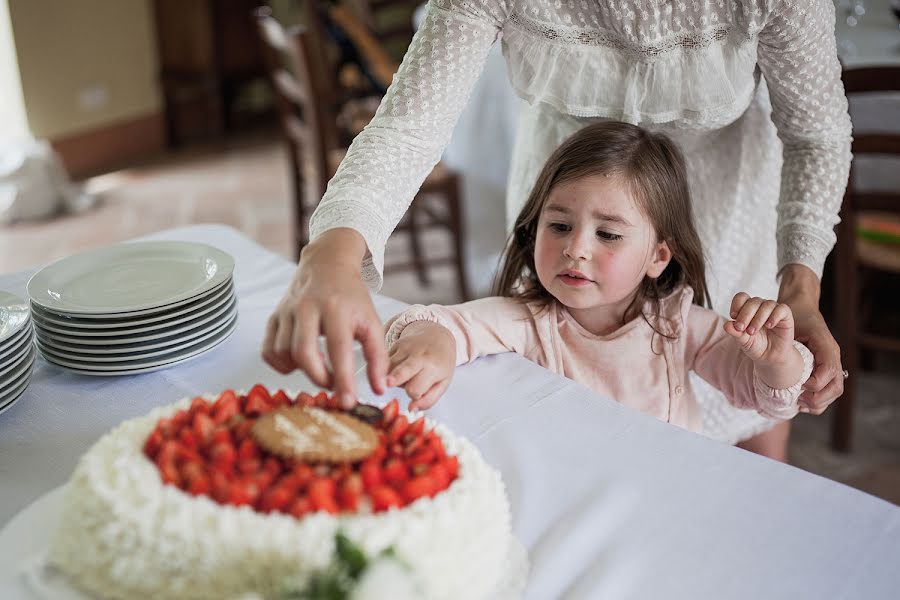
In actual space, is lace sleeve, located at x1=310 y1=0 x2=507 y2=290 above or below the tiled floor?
above

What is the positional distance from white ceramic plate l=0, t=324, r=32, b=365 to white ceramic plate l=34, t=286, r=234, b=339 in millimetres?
64

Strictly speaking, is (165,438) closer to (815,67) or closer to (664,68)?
(664,68)

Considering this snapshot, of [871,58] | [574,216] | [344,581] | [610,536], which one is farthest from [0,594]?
[871,58]

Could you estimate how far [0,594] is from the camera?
0.75 meters

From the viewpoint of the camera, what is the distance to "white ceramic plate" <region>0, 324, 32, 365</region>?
3.50ft

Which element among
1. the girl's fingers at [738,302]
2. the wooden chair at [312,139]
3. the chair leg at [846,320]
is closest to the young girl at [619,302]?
the girl's fingers at [738,302]

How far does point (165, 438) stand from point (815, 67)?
1.01 metres

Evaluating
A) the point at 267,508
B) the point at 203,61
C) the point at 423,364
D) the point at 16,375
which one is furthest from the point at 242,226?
the point at 267,508

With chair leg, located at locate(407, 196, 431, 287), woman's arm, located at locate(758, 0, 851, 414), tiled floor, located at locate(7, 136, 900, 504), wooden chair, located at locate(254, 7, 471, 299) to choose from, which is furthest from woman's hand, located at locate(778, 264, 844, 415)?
chair leg, located at locate(407, 196, 431, 287)

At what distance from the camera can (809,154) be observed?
136 cm

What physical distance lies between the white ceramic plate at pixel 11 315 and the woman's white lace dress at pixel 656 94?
382 mm

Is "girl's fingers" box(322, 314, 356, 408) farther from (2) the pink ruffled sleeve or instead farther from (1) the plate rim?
(1) the plate rim

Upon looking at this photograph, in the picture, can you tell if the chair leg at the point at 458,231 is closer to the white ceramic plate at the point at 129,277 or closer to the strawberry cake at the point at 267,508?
the white ceramic plate at the point at 129,277

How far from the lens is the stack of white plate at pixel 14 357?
1075 mm
